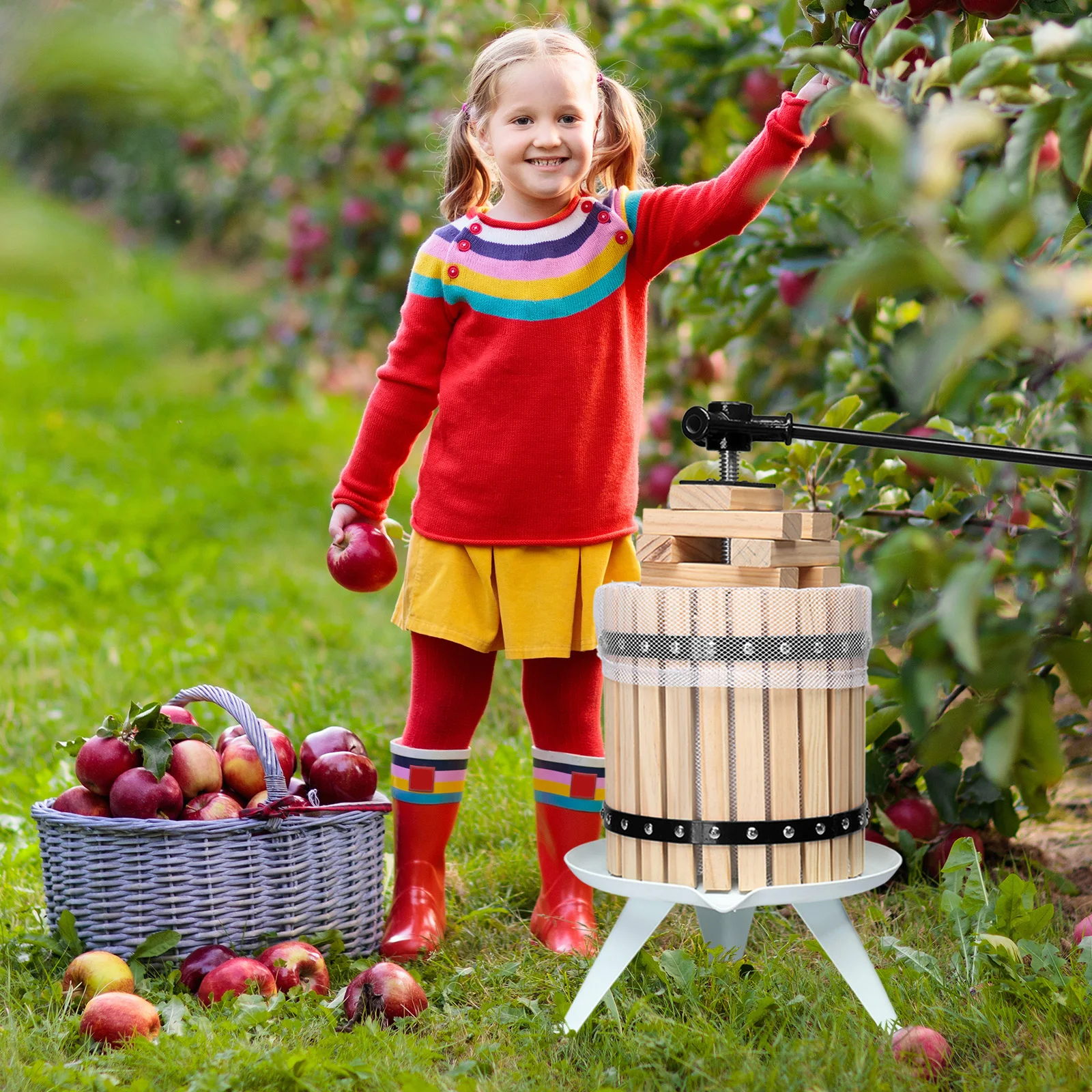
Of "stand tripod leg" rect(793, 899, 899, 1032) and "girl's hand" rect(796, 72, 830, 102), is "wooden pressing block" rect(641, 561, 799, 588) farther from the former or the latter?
"girl's hand" rect(796, 72, 830, 102)

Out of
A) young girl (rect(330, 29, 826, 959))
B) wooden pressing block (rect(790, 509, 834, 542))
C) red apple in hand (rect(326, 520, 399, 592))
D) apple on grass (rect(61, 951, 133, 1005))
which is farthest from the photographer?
red apple in hand (rect(326, 520, 399, 592))

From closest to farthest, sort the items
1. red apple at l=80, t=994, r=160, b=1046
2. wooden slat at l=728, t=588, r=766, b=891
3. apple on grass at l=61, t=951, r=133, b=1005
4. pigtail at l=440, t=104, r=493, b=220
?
wooden slat at l=728, t=588, r=766, b=891 < red apple at l=80, t=994, r=160, b=1046 < apple on grass at l=61, t=951, r=133, b=1005 < pigtail at l=440, t=104, r=493, b=220

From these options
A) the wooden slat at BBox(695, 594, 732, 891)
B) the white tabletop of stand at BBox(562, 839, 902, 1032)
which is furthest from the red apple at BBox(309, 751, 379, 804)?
the wooden slat at BBox(695, 594, 732, 891)

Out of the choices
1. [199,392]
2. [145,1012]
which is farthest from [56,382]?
[145,1012]

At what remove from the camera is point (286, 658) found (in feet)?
12.5

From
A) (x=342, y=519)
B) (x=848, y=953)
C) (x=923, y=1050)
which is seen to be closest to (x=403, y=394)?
(x=342, y=519)

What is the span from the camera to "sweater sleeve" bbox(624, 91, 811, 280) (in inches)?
76.9

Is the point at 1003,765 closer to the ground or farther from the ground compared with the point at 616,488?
closer to the ground

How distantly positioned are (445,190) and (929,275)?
5.07 feet

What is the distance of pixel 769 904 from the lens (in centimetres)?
168

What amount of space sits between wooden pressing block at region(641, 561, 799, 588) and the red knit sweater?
16.0 inches

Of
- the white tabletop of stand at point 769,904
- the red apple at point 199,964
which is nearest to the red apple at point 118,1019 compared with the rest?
the red apple at point 199,964

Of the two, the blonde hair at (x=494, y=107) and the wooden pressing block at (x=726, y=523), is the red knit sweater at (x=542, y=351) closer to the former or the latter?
the blonde hair at (x=494, y=107)

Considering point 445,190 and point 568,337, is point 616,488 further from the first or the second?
point 445,190
